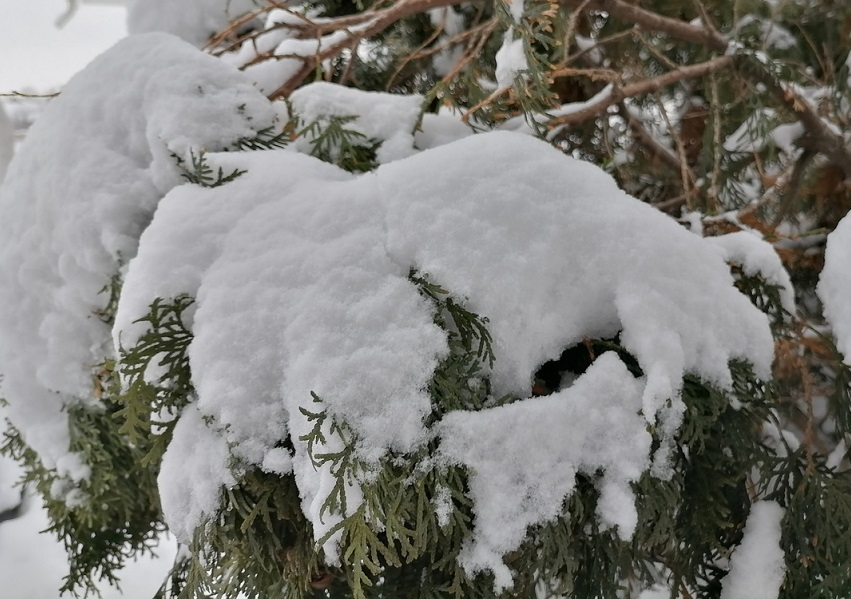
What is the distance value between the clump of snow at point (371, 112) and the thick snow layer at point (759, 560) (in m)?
0.91

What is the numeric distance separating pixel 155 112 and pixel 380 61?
846mm

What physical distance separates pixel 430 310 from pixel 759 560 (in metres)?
0.71

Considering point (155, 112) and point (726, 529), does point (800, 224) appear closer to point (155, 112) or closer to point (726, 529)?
point (726, 529)

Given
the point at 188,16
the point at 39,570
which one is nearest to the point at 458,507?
the point at 188,16

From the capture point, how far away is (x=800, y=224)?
208cm

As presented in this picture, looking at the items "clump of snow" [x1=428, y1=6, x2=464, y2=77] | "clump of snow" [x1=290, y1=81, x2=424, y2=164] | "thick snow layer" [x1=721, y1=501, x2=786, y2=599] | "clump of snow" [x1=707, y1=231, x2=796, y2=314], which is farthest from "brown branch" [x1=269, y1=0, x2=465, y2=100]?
"thick snow layer" [x1=721, y1=501, x2=786, y2=599]

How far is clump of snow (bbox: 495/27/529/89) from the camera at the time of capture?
931mm

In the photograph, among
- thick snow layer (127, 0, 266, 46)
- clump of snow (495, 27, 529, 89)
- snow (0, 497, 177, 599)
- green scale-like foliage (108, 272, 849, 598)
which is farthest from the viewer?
snow (0, 497, 177, 599)

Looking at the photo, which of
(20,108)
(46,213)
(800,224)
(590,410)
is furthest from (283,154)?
(20,108)

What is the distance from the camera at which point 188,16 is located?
5.45ft

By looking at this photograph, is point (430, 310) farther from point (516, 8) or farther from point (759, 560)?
point (759, 560)

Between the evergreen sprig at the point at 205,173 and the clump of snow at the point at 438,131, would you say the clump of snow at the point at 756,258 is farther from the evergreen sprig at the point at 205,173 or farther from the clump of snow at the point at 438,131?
the evergreen sprig at the point at 205,173

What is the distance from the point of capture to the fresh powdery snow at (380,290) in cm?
74

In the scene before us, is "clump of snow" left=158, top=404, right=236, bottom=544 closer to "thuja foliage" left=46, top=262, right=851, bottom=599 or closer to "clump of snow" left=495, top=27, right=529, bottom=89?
"thuja foliage" left=46, top=262, right=851, bottom=599
